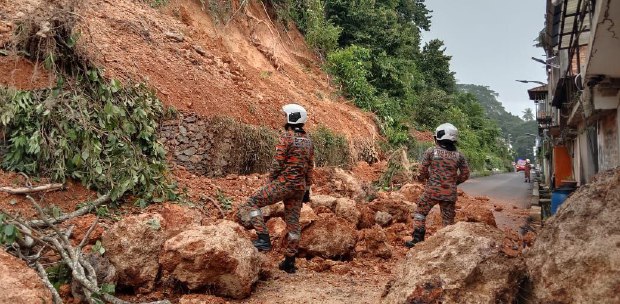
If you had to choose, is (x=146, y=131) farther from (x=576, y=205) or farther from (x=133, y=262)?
(x=576, y=205)

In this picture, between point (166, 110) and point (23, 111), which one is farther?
point (166, 110)

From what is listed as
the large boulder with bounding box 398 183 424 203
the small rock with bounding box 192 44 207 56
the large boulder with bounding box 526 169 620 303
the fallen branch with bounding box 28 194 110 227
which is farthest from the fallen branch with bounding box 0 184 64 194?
the small rock with bounding box 192 44 207 56

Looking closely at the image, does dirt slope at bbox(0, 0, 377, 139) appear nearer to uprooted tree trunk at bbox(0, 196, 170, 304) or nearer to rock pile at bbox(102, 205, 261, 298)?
uprooted tree trunk at bbox(0, 196, 170, 304)

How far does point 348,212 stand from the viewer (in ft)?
21.8

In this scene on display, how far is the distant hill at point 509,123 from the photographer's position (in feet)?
256

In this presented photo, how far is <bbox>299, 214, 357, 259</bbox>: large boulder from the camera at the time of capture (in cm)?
539

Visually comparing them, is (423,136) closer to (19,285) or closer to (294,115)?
(294,115)

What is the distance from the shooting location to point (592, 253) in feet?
8.56

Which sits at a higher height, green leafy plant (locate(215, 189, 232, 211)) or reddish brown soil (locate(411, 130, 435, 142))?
reddish brown soil (locate(411, 130, 435, 142))

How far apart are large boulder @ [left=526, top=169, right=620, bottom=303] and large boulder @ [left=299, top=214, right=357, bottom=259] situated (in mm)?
2630

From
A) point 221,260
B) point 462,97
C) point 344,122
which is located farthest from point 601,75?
point 462,97

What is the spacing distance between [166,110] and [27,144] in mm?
3295

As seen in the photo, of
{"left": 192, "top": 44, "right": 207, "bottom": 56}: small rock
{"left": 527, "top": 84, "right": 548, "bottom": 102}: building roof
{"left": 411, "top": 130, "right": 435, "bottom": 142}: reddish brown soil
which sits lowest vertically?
{"left": 411, "top": 130, "right": 435, "bottom": 142}: reddish brown soil

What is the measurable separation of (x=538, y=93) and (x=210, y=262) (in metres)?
25.8
